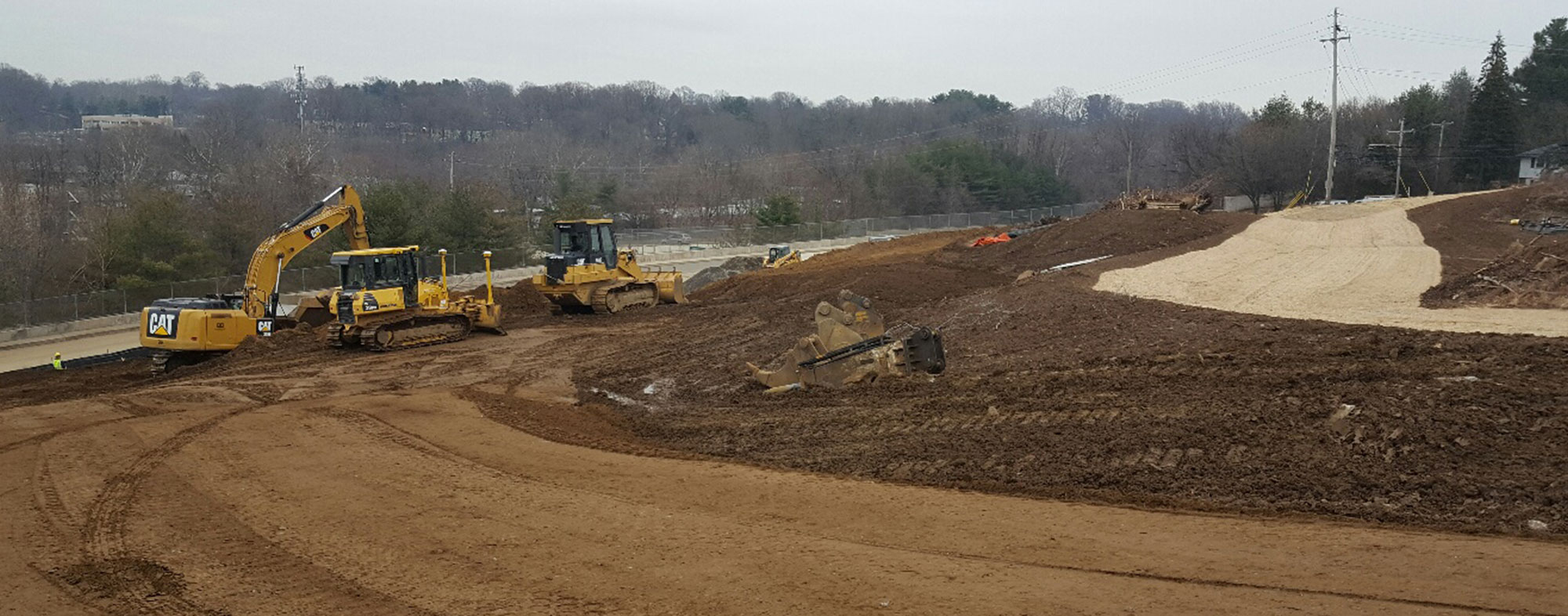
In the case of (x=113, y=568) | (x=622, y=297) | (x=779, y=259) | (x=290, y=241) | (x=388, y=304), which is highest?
(x=290, y=241)

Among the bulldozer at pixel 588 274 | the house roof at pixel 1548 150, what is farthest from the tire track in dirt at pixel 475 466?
the house roof at pixel 1548 150

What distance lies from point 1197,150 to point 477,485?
8518cm

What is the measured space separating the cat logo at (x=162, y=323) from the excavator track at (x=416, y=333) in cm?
362

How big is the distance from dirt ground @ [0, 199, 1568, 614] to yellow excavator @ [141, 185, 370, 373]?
496 cm

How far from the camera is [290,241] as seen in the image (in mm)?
24953

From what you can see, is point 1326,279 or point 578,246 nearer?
point 1326,279

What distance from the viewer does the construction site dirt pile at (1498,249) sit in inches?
691

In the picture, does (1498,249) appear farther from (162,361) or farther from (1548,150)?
(1548,150)

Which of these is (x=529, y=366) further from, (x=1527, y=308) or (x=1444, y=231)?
(x=1444, y=231)

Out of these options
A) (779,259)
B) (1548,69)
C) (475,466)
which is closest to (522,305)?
(779,259)

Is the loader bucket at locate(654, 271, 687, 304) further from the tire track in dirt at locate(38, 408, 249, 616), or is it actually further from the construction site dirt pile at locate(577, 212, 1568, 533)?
the tire track in dirt at locate(38, 408, 249, 616)

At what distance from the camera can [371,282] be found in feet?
76.3

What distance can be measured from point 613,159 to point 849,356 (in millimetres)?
105382

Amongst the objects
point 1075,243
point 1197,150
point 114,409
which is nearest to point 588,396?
point 114,409
